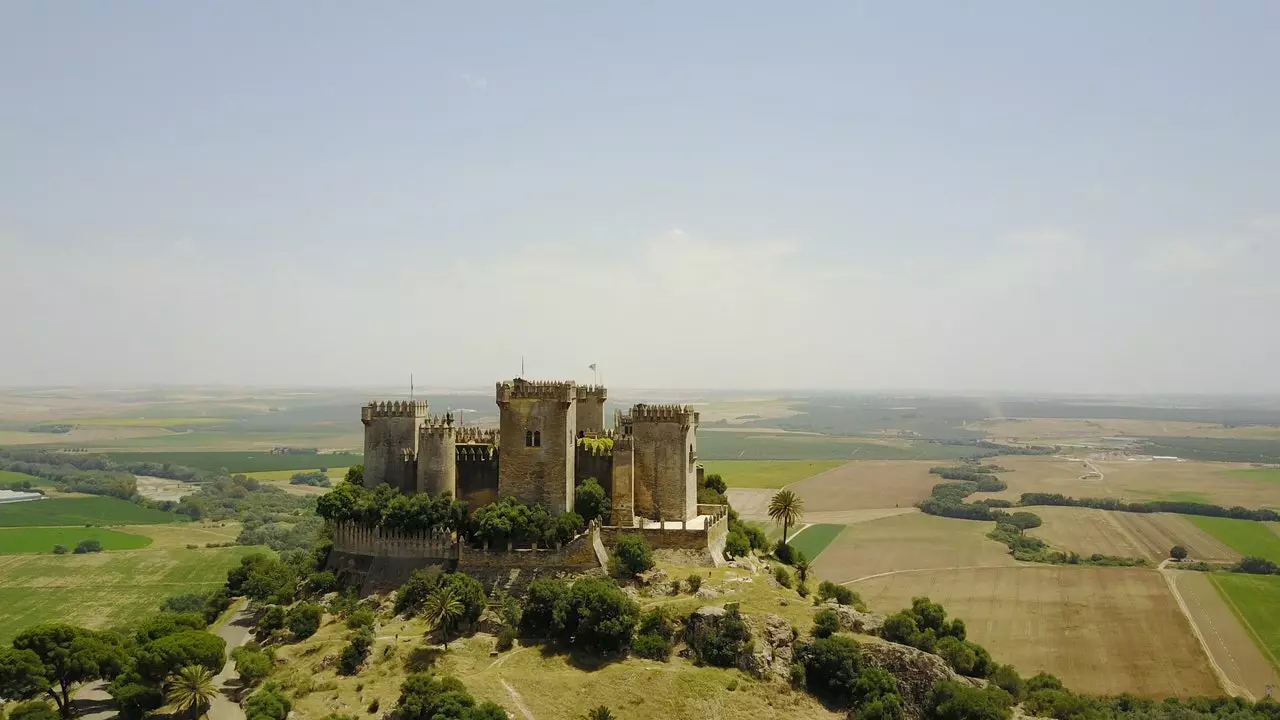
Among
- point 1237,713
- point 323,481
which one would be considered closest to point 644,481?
point 1237,713

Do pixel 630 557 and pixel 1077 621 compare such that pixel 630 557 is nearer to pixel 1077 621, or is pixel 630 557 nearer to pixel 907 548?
pixel 1077 621

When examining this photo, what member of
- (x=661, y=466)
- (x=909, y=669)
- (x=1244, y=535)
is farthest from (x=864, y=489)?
(x=909, y=669)

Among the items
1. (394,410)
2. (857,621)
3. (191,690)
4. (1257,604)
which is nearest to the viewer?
(191,690)

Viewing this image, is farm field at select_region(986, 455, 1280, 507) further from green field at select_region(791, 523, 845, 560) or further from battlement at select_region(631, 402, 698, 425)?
battlement at select_region(631, 402, 698, 425)

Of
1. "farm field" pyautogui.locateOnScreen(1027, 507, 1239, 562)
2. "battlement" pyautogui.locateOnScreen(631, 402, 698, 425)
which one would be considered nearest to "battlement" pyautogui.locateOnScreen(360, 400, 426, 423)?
"battlement" pyautogui.locateOnScreen(631, 402, 698, 425)

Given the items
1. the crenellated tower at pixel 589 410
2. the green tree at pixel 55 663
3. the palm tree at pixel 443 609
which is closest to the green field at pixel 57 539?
the green tree at pixel 55 663

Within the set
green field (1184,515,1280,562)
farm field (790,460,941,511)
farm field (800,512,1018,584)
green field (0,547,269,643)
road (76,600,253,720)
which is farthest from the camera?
farm field (790,460,941,511)

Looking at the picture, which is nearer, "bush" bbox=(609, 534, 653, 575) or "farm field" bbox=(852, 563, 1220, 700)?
"bush" bbox=(609, 534, 653, 575)
